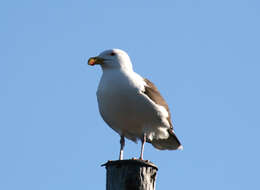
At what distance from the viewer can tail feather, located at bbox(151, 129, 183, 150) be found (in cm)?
1086

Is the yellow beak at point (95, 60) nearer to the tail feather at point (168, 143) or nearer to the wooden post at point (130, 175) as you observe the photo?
the tail feather at point (168, 143)

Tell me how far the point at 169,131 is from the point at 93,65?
198 cm

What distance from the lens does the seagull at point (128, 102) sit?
9086mm

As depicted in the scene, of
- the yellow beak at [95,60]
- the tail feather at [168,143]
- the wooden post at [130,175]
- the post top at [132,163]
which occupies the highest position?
the yellow beak at [95,60]

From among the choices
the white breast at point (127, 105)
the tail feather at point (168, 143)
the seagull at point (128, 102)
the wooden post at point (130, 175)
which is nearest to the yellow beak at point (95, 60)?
the seagull at point (128, 102)

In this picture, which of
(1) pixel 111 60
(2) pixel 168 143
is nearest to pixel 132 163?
(1) pixel 111 60

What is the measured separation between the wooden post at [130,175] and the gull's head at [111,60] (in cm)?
320

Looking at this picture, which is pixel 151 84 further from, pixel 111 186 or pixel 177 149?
pixel 111 186

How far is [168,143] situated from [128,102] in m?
2.25

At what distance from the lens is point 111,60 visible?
984cm

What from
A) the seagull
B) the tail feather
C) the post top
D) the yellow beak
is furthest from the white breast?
the post top

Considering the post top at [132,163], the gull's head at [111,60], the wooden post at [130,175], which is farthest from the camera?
the gull's head at [111,60]

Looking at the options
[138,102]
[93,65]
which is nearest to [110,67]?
[93,65]

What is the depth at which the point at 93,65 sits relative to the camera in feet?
32.3
